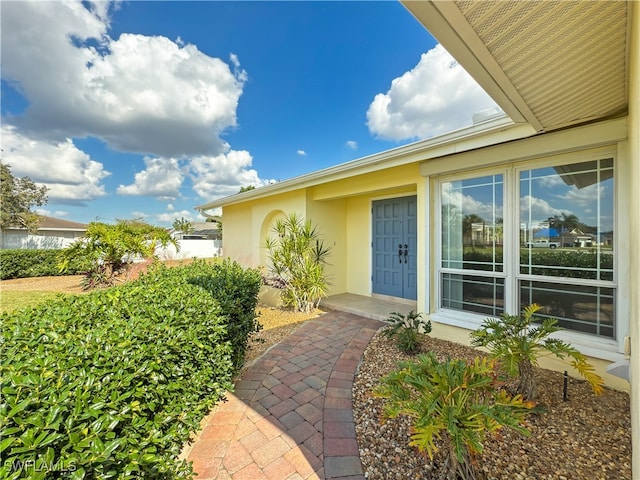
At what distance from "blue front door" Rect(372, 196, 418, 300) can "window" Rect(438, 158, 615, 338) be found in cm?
182

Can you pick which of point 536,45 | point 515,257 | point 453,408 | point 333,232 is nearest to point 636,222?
point 536,45

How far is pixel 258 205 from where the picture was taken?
9.57 metres

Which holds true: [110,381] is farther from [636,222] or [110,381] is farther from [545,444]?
[545,444]

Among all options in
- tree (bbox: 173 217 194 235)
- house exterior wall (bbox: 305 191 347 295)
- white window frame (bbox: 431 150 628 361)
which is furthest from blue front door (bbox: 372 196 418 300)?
tree (bbox: 173 217 194 235)

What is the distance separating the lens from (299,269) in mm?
6555

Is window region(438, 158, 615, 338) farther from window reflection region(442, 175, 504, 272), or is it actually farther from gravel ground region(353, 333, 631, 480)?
gravel ground region(353, 333, 631, 480)

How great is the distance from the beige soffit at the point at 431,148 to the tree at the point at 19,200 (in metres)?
20.7

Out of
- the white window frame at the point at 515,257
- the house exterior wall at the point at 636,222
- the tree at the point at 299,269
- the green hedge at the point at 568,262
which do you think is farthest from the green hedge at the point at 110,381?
the green hedge at the point at 568,262

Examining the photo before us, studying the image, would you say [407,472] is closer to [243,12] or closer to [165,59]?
[243,12]

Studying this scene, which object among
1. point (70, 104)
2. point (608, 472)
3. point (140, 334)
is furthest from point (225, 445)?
point (70, 104)

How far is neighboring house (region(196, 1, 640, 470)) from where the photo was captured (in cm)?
166

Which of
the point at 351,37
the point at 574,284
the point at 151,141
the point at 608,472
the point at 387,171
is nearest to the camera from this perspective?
the point at 608,472

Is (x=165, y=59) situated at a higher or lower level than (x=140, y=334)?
higher

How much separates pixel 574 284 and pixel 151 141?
16.5 m
